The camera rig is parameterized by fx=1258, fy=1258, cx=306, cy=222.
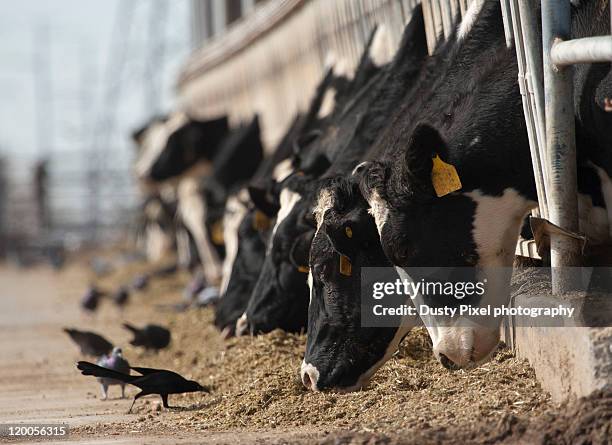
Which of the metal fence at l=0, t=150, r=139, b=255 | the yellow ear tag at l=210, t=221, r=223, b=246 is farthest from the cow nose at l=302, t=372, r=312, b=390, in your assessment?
the metal fence at l=0, t=150, r=139, b=255

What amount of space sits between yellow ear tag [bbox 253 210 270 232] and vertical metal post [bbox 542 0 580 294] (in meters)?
3.81

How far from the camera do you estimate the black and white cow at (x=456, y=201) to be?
17.1 feet

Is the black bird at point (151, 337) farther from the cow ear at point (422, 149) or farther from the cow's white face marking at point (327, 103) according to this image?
the cow ear at point (422, 149)

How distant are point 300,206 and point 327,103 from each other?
9.87ft

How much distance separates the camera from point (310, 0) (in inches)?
535

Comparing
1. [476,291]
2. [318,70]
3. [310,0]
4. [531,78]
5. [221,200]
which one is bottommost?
[476,291]

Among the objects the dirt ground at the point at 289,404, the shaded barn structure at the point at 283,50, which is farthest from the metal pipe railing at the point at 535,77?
the shaded barn structure at the point at 283,50

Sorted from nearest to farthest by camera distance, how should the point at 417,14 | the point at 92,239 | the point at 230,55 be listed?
the point at 417,14 → the point at 230,55 → the point at 92,239

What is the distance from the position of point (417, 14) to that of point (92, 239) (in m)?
35.4

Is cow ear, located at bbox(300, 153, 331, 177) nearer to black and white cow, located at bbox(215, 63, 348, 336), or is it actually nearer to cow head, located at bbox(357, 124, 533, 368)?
black and white cow, located at bbox(215, 63, 348, 336)

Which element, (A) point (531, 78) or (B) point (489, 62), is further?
(B) point (489, 62)

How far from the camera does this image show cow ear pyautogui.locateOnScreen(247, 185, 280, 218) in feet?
28.2

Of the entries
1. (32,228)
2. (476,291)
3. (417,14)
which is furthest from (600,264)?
(32,228)

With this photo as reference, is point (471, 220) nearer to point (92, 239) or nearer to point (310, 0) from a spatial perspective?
point (310, 0)
